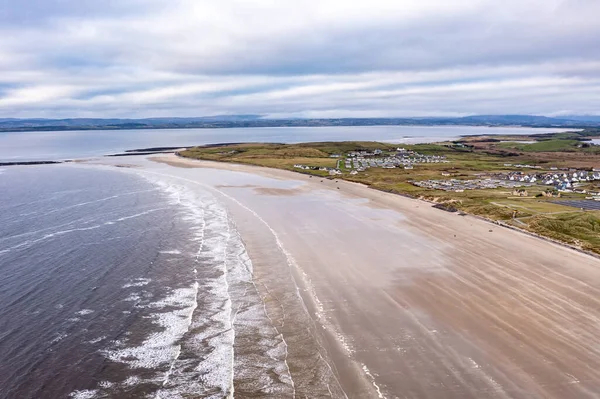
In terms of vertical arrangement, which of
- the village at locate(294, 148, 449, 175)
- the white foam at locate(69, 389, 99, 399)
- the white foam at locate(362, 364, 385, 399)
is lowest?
the white foam at locate(362, 364, 385, 399)

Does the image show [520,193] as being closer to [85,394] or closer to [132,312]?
[132,312]

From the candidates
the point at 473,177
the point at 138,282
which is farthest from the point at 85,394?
the point at 473,177

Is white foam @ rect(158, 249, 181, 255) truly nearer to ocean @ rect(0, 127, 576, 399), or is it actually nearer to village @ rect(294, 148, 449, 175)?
ocean @ rect(0, 127, 576, 399)

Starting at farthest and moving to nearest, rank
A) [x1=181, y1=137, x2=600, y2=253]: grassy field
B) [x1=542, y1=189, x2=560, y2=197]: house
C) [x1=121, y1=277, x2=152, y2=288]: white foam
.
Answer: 1. [x1=542, y1=189, x2=560, y2=197]: house
2. [x1=181, y1=137, x2=600, y2=253]: grassy field
3. [x1=121, y1=277, x2=152, y2=288]: white foam

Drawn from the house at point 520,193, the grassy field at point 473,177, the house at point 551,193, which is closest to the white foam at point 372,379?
the grassy field at point 473,177

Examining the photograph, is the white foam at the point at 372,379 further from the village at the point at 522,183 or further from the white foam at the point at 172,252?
the village at the point at 522,183

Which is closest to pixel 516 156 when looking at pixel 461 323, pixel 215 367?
pixel 461 323

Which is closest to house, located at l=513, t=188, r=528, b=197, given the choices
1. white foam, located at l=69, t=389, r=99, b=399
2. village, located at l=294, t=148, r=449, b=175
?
village, located at l=294, t=148, r=449, b=175
